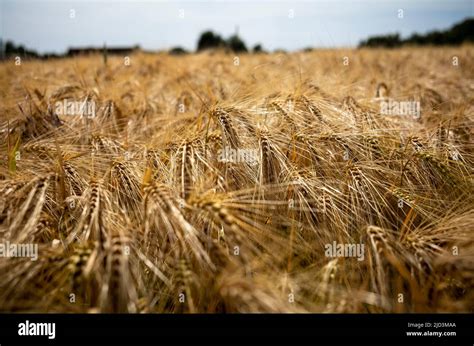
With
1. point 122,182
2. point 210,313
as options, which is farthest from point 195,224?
point 122,182

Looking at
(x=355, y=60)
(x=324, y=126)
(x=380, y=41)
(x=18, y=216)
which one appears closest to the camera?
(x=18, y=216)

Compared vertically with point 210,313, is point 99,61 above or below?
above

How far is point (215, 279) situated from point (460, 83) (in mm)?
4356

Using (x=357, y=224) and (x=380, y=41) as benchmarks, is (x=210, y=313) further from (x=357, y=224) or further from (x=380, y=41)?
(x=380, y=41)

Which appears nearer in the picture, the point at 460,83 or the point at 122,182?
the point at 122,182

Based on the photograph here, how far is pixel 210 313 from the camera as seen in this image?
47.2 inches

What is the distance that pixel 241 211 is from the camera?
1.33m

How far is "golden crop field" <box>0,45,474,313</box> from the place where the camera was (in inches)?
46.4

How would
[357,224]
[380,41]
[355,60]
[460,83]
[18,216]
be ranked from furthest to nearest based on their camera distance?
[380,41], [355,60], [460,83], [357,224], [18,216]

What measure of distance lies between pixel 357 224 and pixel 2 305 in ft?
5.00

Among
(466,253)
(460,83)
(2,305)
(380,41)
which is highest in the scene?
(380,41)

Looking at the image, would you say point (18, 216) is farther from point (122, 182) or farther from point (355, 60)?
point (355, 60)

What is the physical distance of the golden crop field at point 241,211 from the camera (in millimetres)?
1180
